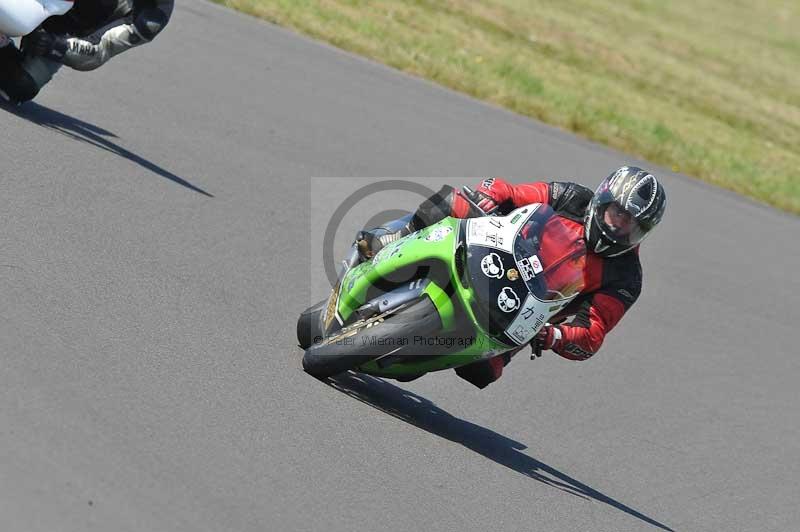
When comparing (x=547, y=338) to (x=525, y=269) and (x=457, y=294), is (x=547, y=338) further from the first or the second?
(x=457, y=294)

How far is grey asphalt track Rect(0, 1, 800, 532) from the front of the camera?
499cm

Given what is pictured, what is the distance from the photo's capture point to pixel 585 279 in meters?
6.62

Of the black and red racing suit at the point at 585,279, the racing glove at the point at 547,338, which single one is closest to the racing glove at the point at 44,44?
the black and red racing suit at the point at 585,279

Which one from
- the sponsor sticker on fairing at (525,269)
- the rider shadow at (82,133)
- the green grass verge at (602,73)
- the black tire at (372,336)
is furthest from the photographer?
the green grass verge at (602,73)

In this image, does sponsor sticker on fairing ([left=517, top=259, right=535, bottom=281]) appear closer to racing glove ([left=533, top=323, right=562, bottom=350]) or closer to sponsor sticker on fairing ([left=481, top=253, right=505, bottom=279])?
sponsor sticker on fairing ([left=481, top=253, right=505, bottom=279])

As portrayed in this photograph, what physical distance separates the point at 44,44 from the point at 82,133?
68cm

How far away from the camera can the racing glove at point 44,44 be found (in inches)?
366

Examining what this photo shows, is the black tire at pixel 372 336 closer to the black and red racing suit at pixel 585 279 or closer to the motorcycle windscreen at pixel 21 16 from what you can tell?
the black and red racing suit at pixel 585 279

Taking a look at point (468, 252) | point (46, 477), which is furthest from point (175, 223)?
point (46, 477)

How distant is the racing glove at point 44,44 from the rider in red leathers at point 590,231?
137 inches

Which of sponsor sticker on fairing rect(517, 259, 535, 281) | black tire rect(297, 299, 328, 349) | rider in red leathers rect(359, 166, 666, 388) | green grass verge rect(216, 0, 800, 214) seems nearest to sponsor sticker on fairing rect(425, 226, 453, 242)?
rider in red leathers rect(359, 166, 666, 388)

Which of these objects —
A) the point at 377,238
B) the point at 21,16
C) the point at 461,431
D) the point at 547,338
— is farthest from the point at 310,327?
the point at 21,16

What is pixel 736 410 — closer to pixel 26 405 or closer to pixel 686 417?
pixel 686 417

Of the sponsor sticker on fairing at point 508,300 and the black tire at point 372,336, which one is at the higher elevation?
the sponsor sticker on fairing at point 508,300
